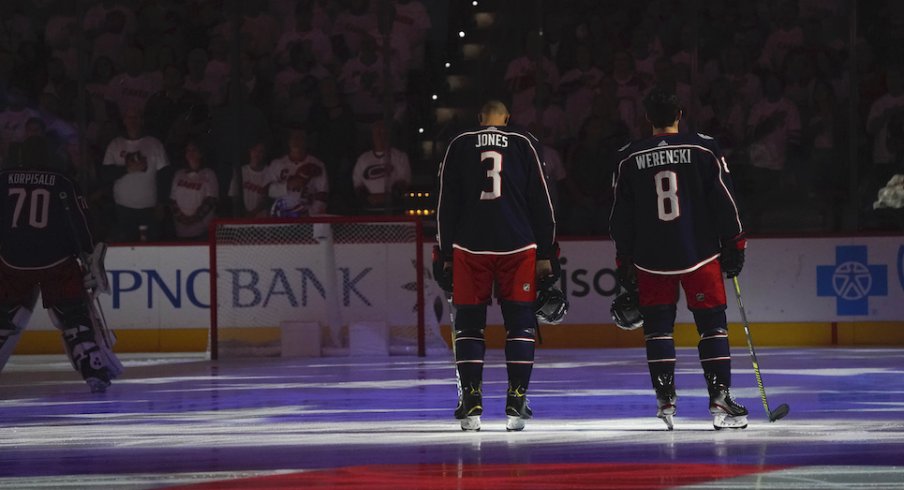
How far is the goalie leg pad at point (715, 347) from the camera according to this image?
23.6 ft

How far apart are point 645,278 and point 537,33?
323 inches

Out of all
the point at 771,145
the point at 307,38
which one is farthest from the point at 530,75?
the point at 771,145

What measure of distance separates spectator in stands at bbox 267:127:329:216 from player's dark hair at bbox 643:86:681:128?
25.1 ft

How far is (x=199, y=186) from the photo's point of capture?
15039 millimetres

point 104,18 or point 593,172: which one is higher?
point 104,18

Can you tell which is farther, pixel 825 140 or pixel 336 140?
pixel 336 140

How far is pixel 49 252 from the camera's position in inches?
401

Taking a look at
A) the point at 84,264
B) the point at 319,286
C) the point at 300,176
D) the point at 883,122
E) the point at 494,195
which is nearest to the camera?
the point at 494,195

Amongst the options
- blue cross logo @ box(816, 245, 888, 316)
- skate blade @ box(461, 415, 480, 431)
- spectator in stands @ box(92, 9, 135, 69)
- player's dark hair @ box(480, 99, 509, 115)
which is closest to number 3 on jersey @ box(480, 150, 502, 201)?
player's dark hair @ box(480, 99, 509, 115)

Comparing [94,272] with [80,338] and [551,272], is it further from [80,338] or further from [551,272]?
[551,272]

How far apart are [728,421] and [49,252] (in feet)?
16.8

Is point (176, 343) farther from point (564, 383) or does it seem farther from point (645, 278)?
point (645, 278)

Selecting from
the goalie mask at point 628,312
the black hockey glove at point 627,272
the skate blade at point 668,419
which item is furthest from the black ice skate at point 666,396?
the black hockey glove at point 627,272

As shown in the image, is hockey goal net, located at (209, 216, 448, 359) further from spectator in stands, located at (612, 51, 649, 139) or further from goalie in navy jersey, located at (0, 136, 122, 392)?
goalie in navy jersey, located at (0, 136, 122, 392)
